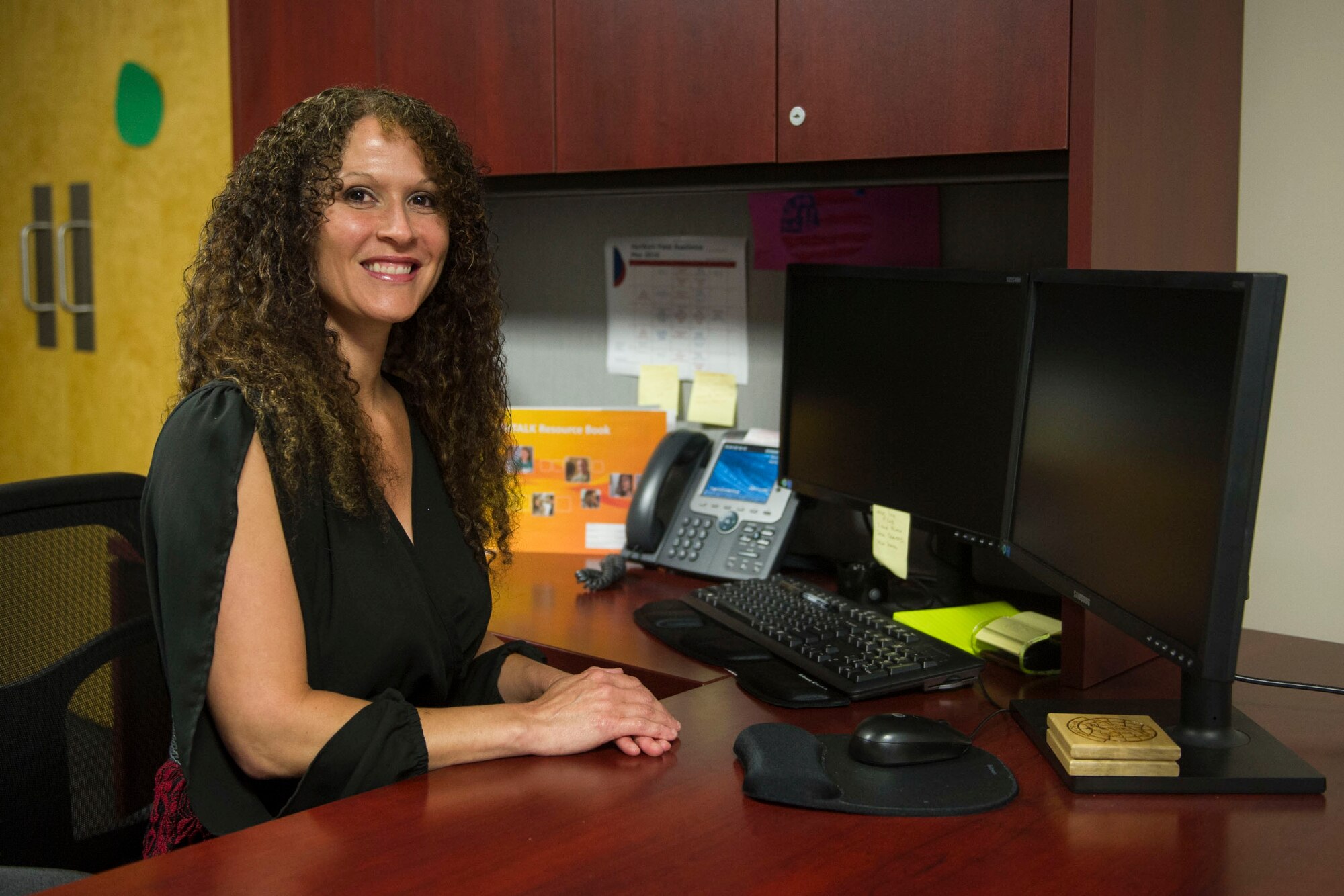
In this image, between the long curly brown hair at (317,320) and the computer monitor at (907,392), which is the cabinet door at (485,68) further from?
the computer monitor at (907,392)

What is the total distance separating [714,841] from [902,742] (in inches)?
8.8

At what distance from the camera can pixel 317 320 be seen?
55.9 inches

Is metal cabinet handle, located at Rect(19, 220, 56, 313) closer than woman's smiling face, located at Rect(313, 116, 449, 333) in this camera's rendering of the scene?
No

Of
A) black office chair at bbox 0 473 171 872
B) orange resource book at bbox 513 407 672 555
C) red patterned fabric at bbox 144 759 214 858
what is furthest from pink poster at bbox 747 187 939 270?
red patterned fabric at bbox 144 759 214 858

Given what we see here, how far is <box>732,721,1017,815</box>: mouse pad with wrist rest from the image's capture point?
1.03 metres

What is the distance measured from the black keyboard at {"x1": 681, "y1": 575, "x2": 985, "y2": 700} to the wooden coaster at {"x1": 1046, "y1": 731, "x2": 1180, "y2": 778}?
11.3 inches

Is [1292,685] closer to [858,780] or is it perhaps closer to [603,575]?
[858,780]

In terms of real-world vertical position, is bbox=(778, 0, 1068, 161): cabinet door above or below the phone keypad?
above

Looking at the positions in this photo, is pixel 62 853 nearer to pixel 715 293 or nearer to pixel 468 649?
pixel 468 649

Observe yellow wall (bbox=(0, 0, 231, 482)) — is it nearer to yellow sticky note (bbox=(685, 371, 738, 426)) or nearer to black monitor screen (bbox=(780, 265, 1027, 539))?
yellow sticky note (bbox=(685, 371, 738, 426))

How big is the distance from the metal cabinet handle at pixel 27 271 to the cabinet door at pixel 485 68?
1.54 meters

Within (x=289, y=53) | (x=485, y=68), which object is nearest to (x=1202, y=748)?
(x=485, y=68)

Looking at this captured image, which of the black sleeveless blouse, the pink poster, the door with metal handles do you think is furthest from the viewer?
the door with metal handles

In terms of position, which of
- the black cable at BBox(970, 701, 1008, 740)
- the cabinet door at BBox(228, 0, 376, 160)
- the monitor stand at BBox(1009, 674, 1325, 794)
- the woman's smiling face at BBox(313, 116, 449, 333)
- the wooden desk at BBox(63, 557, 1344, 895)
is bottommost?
the wooden desk at BBox(63, 557, 1344, 895)
